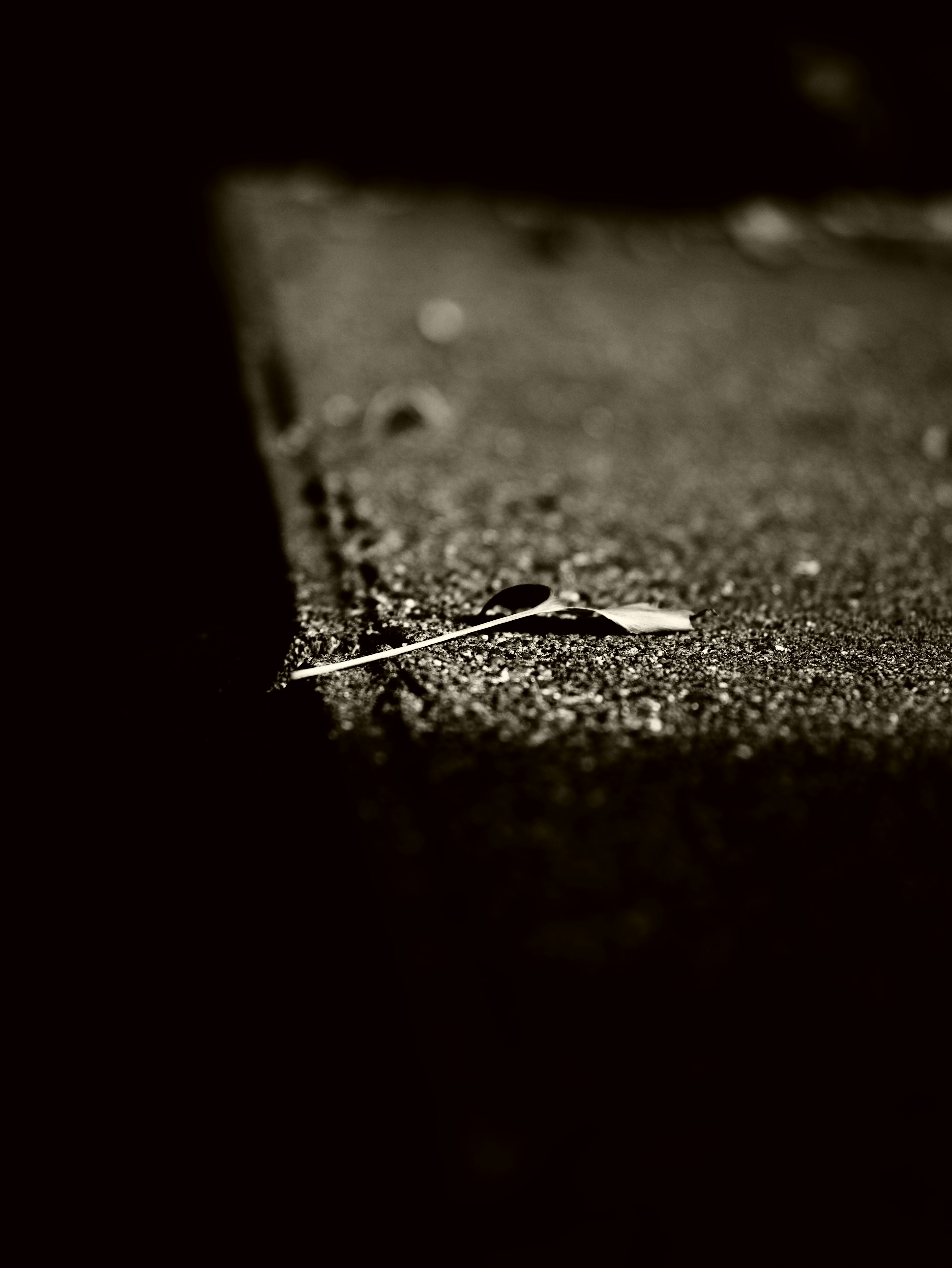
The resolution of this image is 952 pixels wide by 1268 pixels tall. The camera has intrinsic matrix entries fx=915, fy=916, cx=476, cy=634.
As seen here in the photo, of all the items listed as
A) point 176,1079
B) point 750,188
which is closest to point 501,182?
point 750,188

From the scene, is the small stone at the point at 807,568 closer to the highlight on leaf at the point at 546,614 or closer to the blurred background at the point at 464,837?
the blurred background at the point at 464,837

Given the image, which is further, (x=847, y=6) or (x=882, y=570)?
(x=847, y=6)

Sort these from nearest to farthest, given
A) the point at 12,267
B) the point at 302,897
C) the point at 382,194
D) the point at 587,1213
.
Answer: the point at 587,1213 → the point at 302,897 → the point at 12,267 → the point at 382,194

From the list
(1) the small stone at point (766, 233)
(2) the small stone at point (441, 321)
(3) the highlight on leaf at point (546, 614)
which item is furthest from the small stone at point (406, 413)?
(1) the small stone at point (766, 233)

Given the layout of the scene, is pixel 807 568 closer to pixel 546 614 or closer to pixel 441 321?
pixel 546 614

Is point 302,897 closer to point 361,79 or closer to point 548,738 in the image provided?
point 548,738

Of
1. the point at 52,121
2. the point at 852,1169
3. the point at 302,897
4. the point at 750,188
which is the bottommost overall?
the point at 852,1169

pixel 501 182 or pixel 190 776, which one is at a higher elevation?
pixel 501 182
